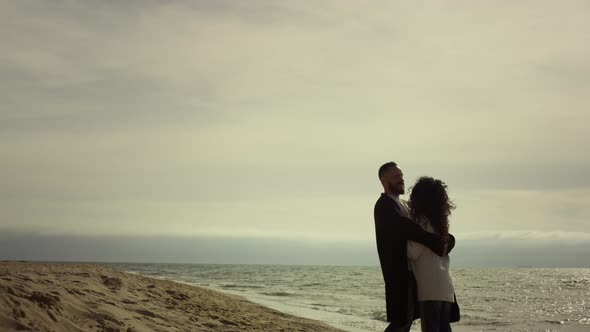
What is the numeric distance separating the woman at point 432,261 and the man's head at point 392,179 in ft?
0.56

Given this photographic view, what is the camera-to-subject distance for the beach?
20.5ft

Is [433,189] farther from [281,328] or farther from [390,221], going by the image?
[281,328]

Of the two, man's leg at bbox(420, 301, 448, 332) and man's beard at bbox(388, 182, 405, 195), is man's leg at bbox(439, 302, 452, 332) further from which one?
man's beard at bbox(388, 182, 405, 195)

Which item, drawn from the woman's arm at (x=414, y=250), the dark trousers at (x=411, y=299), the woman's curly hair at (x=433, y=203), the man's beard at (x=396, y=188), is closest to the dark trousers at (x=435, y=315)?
the dark trousers at (x=411, y=299)

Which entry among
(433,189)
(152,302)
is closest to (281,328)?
(152,302)

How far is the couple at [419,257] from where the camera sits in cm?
548

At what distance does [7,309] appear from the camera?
19.3 feet

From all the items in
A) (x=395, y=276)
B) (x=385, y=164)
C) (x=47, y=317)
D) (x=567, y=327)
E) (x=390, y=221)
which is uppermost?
(x=385, y=164)

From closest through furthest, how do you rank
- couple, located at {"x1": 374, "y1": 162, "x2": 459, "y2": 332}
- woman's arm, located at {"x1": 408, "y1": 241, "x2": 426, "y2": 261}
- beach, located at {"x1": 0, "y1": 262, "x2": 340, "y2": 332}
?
1. couple, located at {"x1": 374, "y1": 162, "x2": 459, "y2": 332}
2. woman's arm, located at {"x1": 408, "y1": 241, "x2": 426, "y2": 261}
3. beach, located at {"x1": 0, "y1": 262, "x2": 340, "y2": 332}

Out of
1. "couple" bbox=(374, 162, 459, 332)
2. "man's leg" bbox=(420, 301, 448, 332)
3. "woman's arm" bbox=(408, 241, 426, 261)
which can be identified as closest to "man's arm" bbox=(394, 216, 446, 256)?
"couple" bbox=(374, 162, 459, 332)

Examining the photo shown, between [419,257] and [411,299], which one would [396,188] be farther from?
[411,299]

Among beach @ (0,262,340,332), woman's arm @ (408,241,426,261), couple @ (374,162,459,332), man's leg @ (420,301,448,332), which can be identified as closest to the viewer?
man's leg @ (420,301,448,332)

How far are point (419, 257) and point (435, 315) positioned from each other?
56cm

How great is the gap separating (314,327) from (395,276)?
25.3ft
